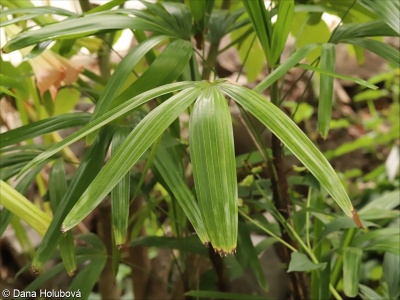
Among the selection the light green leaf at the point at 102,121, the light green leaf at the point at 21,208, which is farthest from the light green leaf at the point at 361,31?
the light green leaf at the point at 21,208

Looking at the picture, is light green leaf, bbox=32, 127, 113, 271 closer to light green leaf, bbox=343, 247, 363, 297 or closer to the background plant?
the background plant

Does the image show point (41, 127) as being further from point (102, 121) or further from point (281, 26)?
point (281, 26)

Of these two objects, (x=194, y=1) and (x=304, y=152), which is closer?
(x=304, y=152)

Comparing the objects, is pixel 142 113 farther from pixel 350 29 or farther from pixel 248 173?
pixel 350 29

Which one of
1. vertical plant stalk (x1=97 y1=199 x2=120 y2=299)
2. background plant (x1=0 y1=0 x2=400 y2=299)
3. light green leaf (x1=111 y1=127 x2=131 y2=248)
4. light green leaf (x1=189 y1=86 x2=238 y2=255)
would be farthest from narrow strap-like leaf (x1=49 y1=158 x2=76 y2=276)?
vertical plant stalk (x1=97 y1=199 x2=120 y2=299)

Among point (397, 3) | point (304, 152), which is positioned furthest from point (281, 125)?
point (397, 3)

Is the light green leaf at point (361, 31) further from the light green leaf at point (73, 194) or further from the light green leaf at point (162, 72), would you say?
the light green leaf at point (73, 194)
